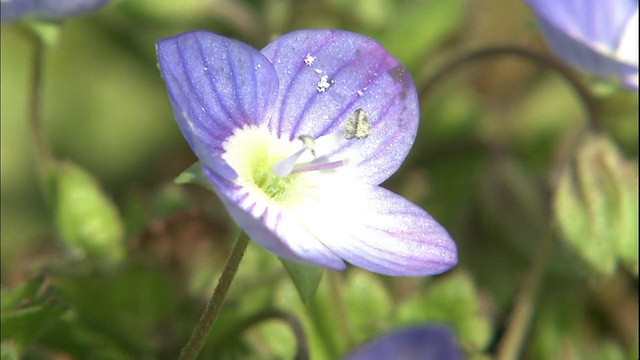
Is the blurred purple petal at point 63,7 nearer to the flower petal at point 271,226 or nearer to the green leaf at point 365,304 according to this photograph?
the flower petal at point 271,226

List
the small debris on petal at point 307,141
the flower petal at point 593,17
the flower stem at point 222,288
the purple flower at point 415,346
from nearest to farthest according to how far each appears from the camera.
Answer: the purple flower at point 415,346 → the flower stem at point 222,288 → the small debris on petal at point 307,141 → the flower petal at point 593,17

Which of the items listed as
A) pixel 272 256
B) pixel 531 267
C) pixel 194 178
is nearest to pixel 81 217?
pixel 272 256

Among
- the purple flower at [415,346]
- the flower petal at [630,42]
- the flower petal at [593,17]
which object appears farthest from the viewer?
the flower petal at [630,42]

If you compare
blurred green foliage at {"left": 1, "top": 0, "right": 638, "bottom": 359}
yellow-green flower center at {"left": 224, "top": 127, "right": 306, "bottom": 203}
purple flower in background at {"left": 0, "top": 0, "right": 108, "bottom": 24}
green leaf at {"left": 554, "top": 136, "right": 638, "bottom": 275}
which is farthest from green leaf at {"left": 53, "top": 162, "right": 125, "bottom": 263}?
green leaf at {"left": 554, "top": 136, "right": 638, "bottom": 275}

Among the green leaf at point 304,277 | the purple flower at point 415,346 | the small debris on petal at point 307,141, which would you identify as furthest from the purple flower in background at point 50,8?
the purple flower at point 415,346

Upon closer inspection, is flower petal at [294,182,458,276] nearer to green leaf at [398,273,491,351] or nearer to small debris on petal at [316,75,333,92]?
small debris on petal at [316,75,333,92]

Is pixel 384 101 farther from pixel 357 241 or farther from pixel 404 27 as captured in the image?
pixel 404 27
